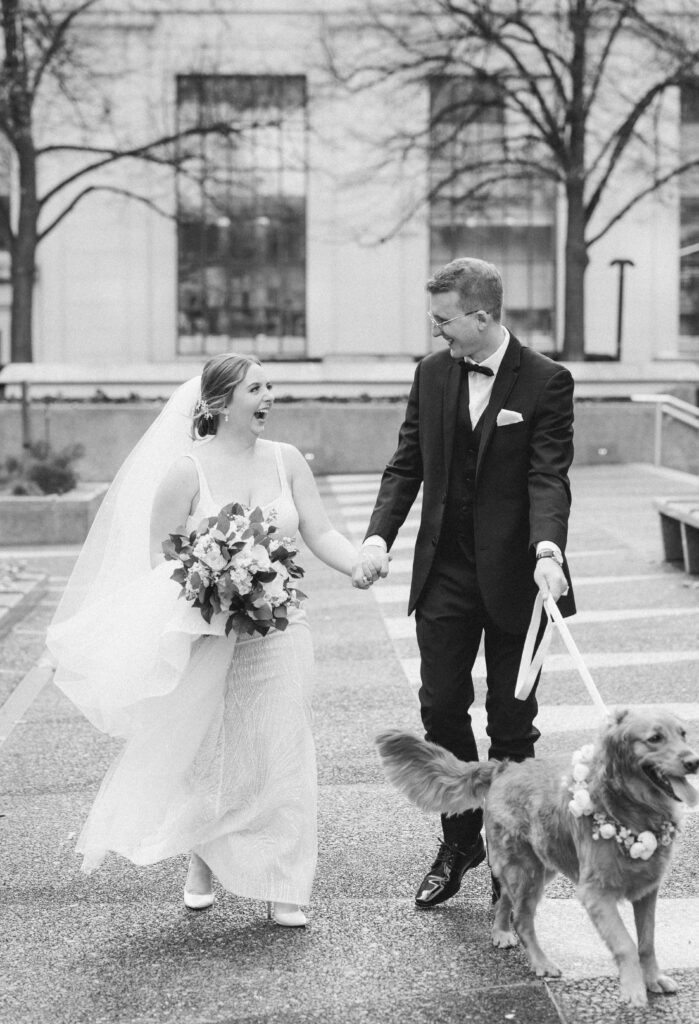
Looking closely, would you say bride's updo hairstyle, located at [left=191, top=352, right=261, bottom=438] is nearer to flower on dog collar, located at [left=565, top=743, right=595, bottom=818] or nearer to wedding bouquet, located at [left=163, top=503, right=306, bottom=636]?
wedding bouquet, located at [left=163, top=503, right=306, bottom=636]

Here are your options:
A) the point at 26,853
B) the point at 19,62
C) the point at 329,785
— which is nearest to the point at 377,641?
the point at 329,785

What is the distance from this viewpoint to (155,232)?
36250mm

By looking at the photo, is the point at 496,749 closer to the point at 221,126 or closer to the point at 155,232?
the point at 221,126

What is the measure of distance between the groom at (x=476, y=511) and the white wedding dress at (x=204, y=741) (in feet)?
1.55

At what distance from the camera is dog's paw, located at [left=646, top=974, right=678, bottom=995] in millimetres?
4109

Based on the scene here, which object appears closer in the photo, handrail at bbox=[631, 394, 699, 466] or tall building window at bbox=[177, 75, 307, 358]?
handrail at bbox=[631, 394, 699, 466]

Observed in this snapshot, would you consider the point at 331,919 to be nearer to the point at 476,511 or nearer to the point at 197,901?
the point at 197,901

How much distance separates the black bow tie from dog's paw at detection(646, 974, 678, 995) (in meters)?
2.09

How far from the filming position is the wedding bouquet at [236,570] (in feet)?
15.6

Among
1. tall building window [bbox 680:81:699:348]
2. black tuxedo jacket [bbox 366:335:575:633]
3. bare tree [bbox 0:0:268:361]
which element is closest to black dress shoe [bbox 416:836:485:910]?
black tuxedo jacket [bbox 366:335:575:633]

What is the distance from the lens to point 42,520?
1563 cm

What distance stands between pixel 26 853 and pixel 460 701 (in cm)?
199

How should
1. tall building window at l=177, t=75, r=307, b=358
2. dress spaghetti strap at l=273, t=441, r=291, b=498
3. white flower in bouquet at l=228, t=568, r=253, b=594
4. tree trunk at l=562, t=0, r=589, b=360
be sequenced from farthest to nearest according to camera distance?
1. tall building window at l=177, t=75, r=307, b=358
2. tree trunk at l=562, t=0, r=589, b=360
3. dress spaghetti strap at l=273, t=441, r=291, b=498
4. white flower in bouquet at l=228, t=568, r=253, b=594

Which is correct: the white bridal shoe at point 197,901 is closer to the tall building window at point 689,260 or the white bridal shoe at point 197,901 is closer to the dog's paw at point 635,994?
the dog's paw at point 635,994
